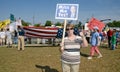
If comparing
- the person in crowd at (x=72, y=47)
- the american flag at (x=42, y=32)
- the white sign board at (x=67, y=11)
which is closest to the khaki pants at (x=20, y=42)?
the american flag at (x=42, y=32)

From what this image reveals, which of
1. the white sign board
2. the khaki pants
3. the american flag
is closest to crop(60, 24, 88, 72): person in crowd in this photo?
the white sign board

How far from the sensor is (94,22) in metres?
29.3

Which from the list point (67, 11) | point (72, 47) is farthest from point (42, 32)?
point (72, 47)

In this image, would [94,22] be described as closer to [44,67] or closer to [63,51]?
[44,67]

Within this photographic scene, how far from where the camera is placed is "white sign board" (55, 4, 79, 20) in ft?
28.6

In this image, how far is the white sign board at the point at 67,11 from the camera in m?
8.70

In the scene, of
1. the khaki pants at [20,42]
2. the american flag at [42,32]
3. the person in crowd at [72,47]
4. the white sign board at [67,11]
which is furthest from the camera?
the american flag at [42,32]

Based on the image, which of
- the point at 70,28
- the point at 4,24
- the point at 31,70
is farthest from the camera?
the point at 4,24

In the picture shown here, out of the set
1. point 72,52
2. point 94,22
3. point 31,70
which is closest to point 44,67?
point 31,70

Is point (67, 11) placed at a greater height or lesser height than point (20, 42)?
greater

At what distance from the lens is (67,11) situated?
895cm

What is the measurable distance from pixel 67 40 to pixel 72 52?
13.8 inches

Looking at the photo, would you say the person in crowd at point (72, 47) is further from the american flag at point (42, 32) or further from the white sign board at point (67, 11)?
the american flag at point (42, 32)

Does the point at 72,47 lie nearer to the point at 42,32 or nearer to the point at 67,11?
the point at 67,11
